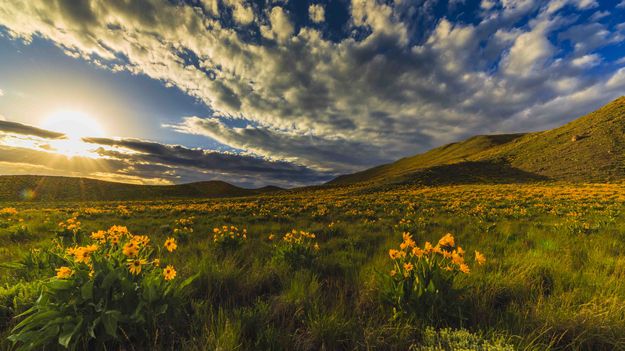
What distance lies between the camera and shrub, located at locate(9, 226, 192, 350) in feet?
7.05

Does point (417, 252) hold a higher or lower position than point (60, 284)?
higher

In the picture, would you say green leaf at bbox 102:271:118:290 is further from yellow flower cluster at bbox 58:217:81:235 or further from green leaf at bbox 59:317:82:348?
yellow flower cluster at bbox 58:217:81:235

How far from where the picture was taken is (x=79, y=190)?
58.2m

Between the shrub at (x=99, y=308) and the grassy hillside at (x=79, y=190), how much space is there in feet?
212

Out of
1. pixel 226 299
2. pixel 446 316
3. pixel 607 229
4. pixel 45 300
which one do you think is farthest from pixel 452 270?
pixel 607 229

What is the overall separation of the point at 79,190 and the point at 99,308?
255ft

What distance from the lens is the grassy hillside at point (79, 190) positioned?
166ft

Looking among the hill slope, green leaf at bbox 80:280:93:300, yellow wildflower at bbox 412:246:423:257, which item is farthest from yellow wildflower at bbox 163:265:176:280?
the hill slope

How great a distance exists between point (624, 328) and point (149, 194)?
78.9 metres

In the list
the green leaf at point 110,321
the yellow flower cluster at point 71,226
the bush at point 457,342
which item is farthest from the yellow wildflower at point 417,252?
the yellow flower cluster at point 71,226

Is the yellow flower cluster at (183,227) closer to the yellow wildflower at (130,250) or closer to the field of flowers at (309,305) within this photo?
the field of flowers at (309,305)

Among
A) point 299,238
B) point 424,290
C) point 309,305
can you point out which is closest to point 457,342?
point 424,290

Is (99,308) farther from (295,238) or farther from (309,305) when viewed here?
(295,238)

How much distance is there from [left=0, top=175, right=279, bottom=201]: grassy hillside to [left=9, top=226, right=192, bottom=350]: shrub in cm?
6461
